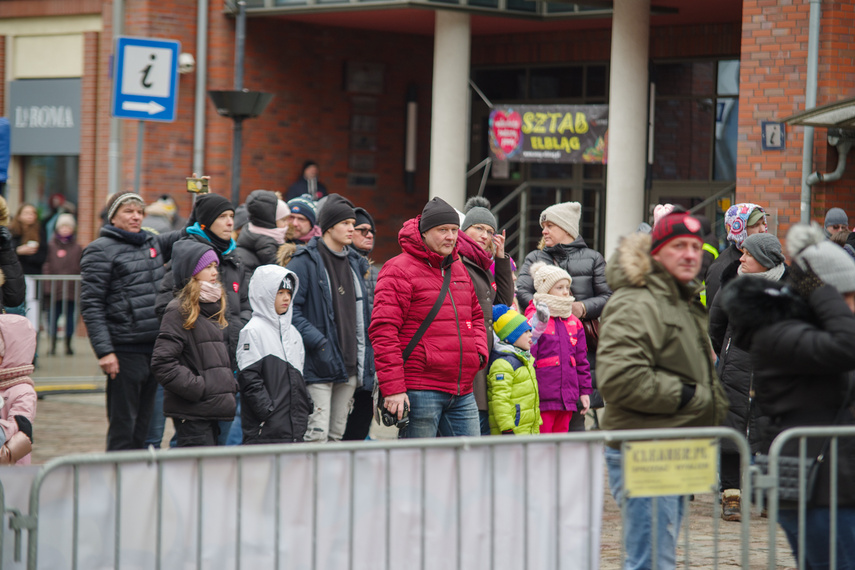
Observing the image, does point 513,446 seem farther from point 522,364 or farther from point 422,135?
point 422,135

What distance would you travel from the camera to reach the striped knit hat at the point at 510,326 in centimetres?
688

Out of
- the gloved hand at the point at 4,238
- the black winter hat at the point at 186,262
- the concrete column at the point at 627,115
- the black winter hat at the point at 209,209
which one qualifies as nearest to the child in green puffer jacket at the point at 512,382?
the black winter hat at the point at 186,262

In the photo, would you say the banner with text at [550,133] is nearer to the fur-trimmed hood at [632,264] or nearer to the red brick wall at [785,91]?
the red brick wall at [785,91]

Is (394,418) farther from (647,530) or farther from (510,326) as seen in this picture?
(647,530)

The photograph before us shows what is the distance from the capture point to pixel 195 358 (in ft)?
21.2

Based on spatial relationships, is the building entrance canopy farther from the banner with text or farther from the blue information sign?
the blue information sign

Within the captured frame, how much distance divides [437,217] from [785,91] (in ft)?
26.0

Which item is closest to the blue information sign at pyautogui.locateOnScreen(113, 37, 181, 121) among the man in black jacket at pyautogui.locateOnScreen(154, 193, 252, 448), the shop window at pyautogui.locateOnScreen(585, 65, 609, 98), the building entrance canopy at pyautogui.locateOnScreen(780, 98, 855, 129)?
the man in black jacket at pyautogui.locateOnScreen(154, 193, 252, 448)

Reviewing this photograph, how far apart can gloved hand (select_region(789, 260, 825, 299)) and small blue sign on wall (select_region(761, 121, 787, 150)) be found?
8.79 m

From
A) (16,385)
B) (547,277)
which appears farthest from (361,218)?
(16,385)

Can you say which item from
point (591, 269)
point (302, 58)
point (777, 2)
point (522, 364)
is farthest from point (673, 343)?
point (302, 58)

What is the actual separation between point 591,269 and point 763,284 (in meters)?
3.57

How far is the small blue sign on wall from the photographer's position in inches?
504

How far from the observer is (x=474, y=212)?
7.19 metres
